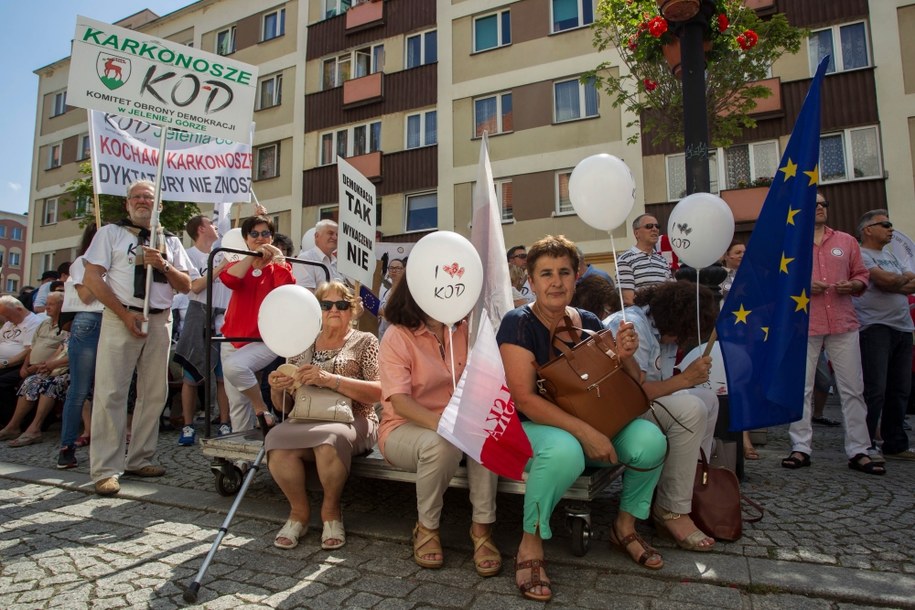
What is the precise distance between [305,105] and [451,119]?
21.2ft

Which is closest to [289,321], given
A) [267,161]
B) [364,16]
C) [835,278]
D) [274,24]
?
[835,278]

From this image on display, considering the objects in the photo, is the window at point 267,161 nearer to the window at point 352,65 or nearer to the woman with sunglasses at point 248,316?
the window at point 352,65

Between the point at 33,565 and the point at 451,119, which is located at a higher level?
the point at 451,119

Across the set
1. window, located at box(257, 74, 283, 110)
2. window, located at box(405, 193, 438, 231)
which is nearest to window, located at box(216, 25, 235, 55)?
window, located at box(257, 74, 283, 110)

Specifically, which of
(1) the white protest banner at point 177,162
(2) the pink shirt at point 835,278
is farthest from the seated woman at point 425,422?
(1) the white protest banner at point 177,162

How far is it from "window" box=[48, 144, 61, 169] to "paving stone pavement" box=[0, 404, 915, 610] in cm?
3324

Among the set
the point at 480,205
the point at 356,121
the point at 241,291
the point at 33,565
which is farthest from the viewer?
the point at 356,121

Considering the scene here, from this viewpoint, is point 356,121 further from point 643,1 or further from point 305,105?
point 643,1

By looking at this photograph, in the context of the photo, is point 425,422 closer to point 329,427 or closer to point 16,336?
point 329,427

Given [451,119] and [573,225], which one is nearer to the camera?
[573,225]

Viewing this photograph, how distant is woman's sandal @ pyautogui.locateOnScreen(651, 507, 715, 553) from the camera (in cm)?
312

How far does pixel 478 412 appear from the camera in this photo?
2867mm

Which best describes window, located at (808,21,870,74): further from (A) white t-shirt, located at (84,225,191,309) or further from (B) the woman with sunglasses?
(A) white t-shirt, located at (84,225,191,309)

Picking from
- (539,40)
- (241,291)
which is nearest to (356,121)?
(539,40)
